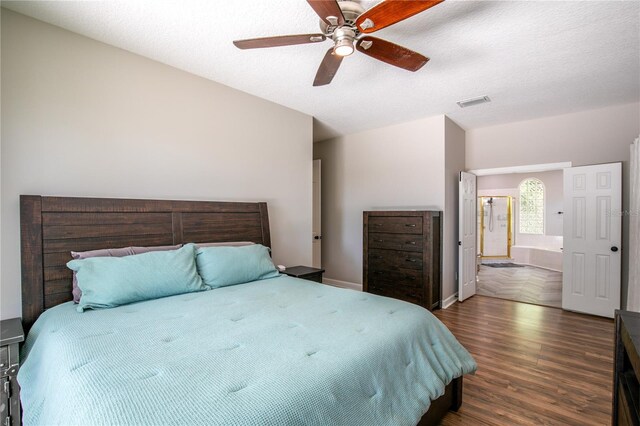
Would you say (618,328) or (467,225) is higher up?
(467,225)

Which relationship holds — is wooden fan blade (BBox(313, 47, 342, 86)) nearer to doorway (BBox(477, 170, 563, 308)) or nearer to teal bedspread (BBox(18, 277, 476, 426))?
teal bedspread (BBox(18, 277, 476, 426))

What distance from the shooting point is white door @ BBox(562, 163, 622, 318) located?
11.7 ft

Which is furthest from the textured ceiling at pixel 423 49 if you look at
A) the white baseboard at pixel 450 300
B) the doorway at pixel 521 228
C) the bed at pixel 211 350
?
the doorway at pixel 521 228

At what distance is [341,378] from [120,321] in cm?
124

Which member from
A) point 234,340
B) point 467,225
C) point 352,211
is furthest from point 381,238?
point 234,340

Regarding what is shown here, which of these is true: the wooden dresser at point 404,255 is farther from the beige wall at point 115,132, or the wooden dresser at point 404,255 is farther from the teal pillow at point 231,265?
the teal pillow at point 231,265

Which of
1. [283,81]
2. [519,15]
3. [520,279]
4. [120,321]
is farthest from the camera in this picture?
[520,279]

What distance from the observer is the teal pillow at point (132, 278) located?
1.84 meters

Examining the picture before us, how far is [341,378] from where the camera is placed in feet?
3.80

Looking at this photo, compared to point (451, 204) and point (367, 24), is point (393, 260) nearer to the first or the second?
point (451, 204)

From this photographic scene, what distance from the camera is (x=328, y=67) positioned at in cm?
218

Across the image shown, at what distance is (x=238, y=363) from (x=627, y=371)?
1729 mm

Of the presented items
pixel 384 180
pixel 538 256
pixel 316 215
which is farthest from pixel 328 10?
pixel 538 256

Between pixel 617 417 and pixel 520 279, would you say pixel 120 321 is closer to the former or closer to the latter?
pixel 617 417
